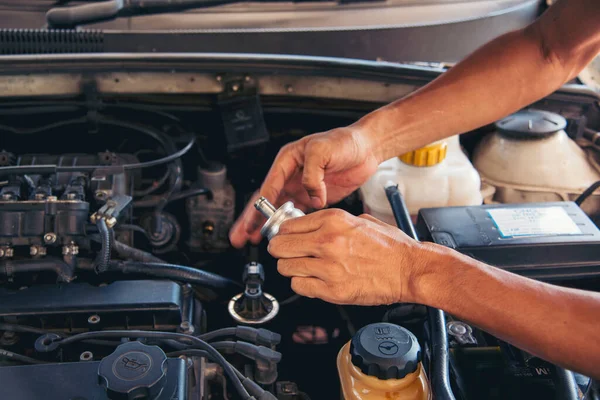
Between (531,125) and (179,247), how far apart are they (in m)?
0.88

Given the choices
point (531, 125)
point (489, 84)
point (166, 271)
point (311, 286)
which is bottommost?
point (166, 271)

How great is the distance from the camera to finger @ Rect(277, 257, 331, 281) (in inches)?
33.8

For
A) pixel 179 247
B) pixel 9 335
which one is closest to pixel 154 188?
pixel 179 247

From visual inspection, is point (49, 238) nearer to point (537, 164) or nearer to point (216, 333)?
point (216, 333)

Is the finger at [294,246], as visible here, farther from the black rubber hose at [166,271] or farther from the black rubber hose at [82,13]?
the black rubber hose at [82,13]

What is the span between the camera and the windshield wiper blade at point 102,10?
164cm

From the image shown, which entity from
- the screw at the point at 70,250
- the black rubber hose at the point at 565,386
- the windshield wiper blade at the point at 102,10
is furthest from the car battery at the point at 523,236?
the windshield wiper blade at the point at 102,10

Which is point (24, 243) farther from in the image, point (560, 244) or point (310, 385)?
point (560, 244)

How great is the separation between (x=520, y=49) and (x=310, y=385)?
0.79 m

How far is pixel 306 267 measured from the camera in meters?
0.87

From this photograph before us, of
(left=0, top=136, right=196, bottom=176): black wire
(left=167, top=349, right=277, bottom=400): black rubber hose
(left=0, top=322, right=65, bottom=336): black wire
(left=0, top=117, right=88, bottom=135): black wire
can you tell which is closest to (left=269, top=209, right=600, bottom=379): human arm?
(left=167, top=349, right=277, bottom=400): black rubber hose

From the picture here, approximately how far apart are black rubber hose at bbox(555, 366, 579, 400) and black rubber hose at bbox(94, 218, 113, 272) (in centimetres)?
74

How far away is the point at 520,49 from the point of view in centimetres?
124

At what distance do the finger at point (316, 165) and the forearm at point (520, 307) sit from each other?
0.31m
